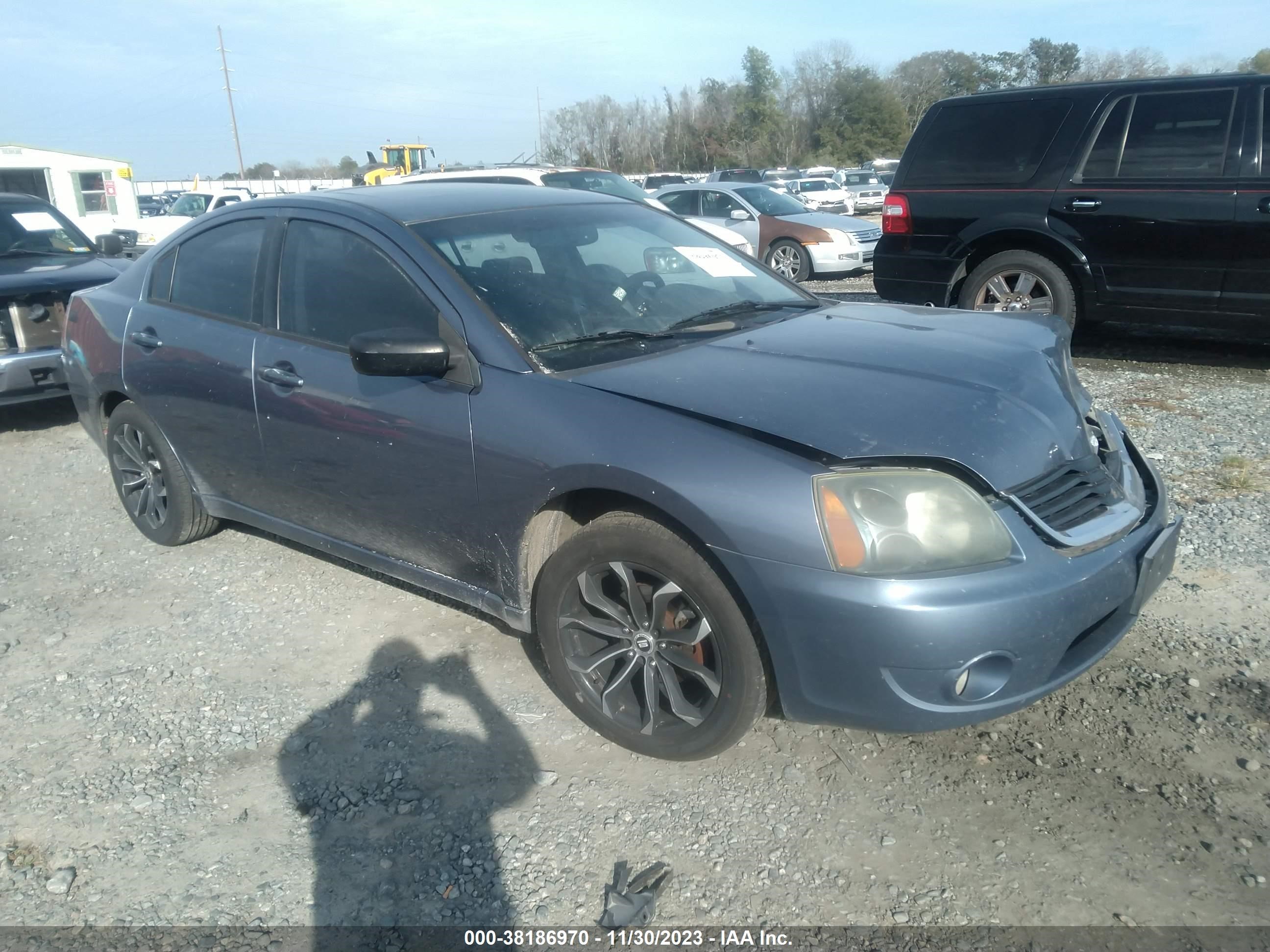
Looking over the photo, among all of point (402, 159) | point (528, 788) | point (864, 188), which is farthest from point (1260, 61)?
point (528, 788)

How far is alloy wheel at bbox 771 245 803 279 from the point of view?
13539 mm

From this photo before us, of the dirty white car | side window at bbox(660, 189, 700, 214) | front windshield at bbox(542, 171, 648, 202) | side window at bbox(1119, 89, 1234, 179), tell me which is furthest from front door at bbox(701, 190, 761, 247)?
the dirty white car

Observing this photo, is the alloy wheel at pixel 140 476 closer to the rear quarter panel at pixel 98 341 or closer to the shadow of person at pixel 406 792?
the rear quarter panel at pixel 98 341

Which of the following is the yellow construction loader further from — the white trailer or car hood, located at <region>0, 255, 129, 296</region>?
car hood, located at <region>0, 255, 129, 296</region>

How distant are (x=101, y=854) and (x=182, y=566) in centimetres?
213

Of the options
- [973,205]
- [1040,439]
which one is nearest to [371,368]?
[1040,439]

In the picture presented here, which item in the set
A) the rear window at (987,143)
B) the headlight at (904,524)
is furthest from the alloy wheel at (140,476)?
the rear window at (987,143)

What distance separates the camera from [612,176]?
13.1 meters

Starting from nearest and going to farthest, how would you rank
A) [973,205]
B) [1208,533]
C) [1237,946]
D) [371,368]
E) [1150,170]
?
[1237,946] < [371,368] < [1208,533] < [1150,170] < [973,205]

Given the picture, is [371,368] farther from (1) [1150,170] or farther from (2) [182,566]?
(1) [1150,170]

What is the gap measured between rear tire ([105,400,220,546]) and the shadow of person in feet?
4.95

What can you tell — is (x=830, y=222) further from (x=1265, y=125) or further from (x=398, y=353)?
(x=398, y=353)

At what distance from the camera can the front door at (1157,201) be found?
21.2 feet

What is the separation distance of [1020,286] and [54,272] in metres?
7.04
